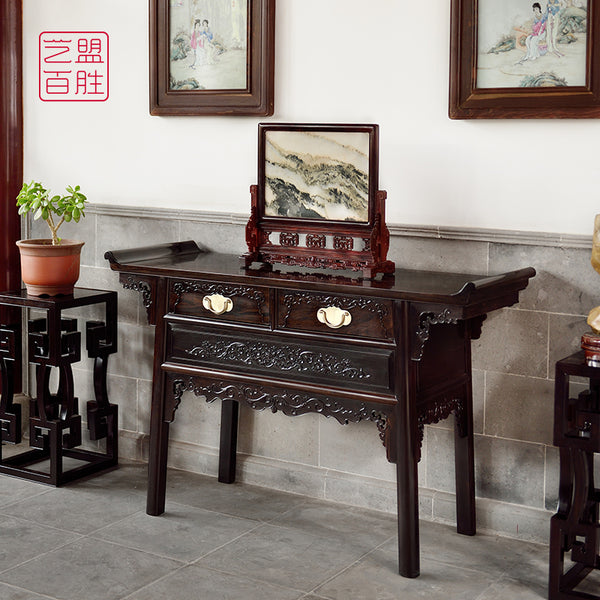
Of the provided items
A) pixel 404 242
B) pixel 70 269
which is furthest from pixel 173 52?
pixel 404 242

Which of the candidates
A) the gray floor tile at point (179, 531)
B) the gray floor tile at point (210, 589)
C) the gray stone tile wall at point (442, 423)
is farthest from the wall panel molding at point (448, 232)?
the gray floor tile at point (210, 589)

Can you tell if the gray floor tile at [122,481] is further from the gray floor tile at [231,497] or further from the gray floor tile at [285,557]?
the gray floor tile at [285,557]

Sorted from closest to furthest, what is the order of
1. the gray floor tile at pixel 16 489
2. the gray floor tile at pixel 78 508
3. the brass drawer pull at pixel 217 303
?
the brass drawer pull at pixel 217 303, the gray floor tile at pixel 78 508, the gray floor tile at pixel 16 489

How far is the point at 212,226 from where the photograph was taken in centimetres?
411

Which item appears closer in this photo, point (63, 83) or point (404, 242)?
point (404, 242)

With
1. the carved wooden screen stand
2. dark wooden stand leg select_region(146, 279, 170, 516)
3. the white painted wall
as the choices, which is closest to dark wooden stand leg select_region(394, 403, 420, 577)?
the carved wooden screen stand

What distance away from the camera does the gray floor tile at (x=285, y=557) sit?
323 cm

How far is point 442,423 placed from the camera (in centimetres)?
373

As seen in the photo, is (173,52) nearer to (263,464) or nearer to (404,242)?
(404,242)

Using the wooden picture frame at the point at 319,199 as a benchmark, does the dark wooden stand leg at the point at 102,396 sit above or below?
below

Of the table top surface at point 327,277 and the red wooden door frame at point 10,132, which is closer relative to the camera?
the table top surface at point 327,277

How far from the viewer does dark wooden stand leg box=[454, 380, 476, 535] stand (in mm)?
3541

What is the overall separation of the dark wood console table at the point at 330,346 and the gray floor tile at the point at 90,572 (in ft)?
1.28

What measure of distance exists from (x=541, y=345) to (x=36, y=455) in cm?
233
